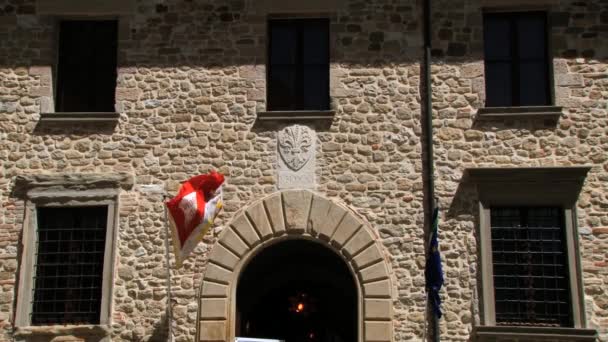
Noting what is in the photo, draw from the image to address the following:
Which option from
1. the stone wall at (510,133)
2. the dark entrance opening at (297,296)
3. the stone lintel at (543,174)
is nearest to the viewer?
the stone wall at (510,133)

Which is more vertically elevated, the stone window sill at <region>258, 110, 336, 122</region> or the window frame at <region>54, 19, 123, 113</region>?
the window frame at <region>54, 19, 123, 113</region>

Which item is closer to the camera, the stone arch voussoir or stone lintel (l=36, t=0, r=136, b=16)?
the stone arch voussoir

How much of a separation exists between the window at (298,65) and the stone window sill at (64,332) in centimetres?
424

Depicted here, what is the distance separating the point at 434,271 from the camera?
11.9m

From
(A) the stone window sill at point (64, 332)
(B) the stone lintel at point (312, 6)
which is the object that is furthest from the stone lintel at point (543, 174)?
(A) the stone window sill at point (64, 332)

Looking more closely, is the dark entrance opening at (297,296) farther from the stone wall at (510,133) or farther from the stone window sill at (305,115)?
the stone wall at (510,133)

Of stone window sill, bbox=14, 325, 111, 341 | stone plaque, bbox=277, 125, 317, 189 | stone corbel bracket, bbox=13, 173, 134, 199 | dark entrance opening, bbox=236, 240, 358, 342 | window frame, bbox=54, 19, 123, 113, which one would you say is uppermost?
window frame, bbox=54, 19, 123, 113

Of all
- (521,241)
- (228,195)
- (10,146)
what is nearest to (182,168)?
(228,195)

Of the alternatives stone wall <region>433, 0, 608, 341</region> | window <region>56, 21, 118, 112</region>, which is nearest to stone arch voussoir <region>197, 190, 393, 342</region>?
stone wall <region>433, 0, 608, 341</region>

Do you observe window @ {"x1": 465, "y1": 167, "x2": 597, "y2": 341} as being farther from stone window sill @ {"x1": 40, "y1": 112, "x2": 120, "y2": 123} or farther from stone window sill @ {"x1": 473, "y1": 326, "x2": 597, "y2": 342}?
stone window sill @ {"x1": 40, "y1": 112, "x2": 120, "y2": 123}

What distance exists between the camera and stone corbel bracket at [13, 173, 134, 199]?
12.9m

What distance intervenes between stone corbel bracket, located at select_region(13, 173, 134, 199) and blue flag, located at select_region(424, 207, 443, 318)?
4.61 m

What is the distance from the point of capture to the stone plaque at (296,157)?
12.8 metres

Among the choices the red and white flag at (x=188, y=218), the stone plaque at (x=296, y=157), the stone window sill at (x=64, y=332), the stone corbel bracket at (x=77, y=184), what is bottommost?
the stone window sill at (x=64, y=332)
